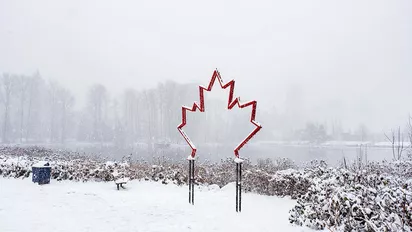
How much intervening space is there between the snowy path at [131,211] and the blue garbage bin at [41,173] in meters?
0.40

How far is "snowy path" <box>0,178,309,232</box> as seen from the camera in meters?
5.95

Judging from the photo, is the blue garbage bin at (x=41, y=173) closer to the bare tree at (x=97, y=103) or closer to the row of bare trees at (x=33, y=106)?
the row of bare trees at (x=33, y=106)

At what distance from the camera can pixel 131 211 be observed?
729 cm

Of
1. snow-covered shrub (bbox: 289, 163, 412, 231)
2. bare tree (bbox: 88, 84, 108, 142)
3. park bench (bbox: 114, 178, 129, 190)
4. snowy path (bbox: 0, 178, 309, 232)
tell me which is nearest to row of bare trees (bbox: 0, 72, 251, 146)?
bare tree (bbox: 88, 84, 108, 142)

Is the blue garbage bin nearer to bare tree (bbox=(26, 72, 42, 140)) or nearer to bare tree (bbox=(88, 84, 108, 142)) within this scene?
bare tree (bbox=(26, 72, 42, 140))

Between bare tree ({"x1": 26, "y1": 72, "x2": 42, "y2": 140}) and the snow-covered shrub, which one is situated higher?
bare tree ({"x1": 26, "y1": 72, "x2": 42, "y2": 140})

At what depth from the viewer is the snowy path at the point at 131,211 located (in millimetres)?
5953

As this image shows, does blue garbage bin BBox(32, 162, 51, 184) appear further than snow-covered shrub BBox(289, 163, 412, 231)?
Yes

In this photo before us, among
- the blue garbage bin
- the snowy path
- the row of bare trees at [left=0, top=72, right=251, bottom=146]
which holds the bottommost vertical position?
the snowy path

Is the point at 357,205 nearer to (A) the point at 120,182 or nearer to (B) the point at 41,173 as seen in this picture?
(A) the point at 120,182

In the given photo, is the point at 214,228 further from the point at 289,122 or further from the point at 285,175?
the point at 289,122

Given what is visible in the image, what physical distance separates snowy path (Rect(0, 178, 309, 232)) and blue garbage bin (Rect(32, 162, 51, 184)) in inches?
Result: 15.9

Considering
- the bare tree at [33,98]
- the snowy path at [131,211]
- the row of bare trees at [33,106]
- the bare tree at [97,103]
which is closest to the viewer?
the snowy path at [131,211]

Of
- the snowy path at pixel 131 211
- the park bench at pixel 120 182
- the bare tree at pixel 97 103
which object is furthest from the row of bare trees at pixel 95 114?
the snowy path at pixel 131 211
